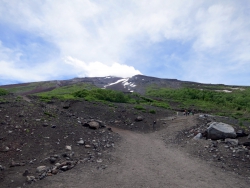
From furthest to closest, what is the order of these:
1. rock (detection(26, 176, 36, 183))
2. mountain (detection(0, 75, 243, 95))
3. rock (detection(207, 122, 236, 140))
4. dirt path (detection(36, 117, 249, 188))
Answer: mountain (detection(0, 75, 243, 95))
rock (detection(207, 122, 236, 140))
dirt path (detection(36, 117, 249, 188))
rock (detection(26, 176, 36, 183))

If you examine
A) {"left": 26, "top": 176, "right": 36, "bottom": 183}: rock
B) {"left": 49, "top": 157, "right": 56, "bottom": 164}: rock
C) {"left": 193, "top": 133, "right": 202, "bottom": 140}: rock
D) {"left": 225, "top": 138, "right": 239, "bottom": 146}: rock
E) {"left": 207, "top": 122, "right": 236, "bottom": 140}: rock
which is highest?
{"left": 207, "top": 122, "right": 236, "bottom": 140}: rock

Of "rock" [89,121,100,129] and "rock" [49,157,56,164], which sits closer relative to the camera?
"rock" [49,157,56,164]

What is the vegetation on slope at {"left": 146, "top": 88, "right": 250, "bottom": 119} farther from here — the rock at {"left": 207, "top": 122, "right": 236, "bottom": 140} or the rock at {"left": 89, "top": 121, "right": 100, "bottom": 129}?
the rock at {"left": 89, "top": 121, "right": 100, "bottom": 129}

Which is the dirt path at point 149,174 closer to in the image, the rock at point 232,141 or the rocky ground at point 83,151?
the rocky ground at point 83,151

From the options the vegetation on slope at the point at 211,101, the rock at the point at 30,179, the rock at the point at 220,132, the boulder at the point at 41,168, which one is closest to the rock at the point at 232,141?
the rock at the point at 220,132

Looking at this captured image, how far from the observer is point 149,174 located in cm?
857

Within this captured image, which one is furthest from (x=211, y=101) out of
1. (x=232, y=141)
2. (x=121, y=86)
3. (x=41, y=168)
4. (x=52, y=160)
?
(x=41, y=168)

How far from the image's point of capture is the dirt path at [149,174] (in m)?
7.55

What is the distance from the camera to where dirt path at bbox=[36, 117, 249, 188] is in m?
7.55

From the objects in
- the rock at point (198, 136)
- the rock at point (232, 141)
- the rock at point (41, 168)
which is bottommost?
the rock at point (41, 168)

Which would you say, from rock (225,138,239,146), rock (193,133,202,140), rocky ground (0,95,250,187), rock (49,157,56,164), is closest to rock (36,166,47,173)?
rocky ground (0,95,250,187)

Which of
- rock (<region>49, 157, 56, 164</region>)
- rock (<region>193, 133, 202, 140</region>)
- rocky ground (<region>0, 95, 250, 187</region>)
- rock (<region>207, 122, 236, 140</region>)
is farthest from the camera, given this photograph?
rock (<region>193, 133, 202, 140</region>)

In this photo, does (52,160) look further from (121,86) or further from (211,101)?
(121,86)

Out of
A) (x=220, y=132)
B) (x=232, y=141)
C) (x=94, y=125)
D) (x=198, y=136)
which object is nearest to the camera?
(x=232, y=141)
